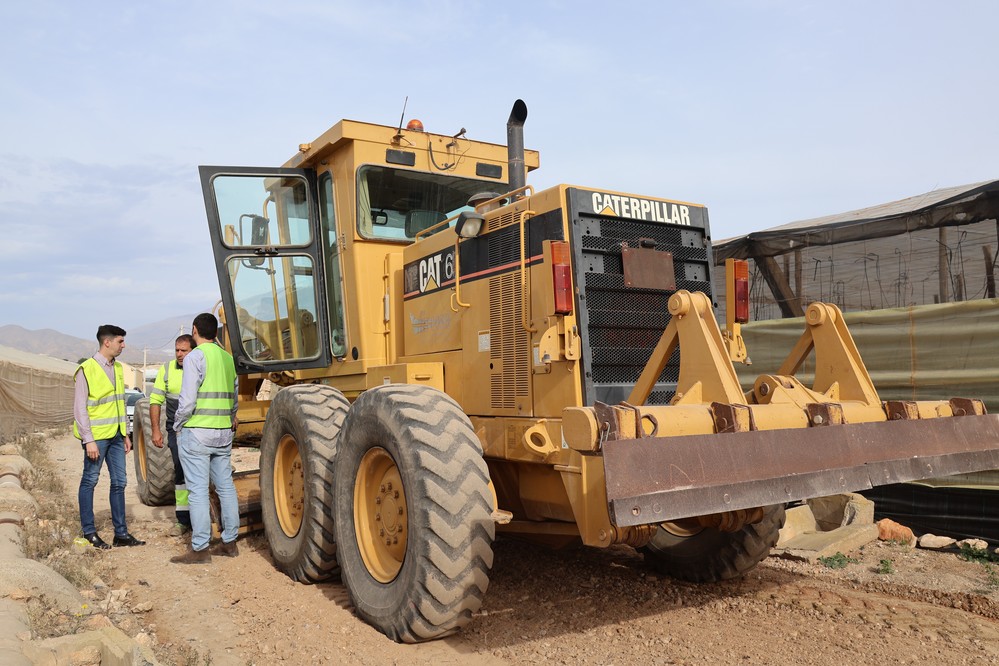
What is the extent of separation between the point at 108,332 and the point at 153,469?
7.22 feet

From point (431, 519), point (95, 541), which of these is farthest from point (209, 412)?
point (431, 519)

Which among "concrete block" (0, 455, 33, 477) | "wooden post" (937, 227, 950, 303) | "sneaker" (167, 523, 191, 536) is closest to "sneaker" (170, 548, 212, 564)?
A: "sneaker" (167, 523, 191, 536)

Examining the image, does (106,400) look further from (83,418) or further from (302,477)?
(302,477)

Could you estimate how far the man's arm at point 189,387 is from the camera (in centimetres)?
595

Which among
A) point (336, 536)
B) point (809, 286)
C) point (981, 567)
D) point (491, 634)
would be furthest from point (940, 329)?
point (336, 536)

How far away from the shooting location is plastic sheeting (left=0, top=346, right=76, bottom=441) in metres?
20.7

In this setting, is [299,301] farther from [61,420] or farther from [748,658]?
[61,420]

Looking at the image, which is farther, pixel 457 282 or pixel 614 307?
pixel 457 282

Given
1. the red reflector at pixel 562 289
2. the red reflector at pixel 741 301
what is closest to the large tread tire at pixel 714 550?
the red reflector at pixel 741 301

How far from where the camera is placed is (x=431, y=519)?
12.8 ft

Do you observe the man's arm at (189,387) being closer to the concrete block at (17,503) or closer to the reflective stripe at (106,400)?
the reflective stripe at (106,400)

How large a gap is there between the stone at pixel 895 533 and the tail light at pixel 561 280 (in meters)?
4.21

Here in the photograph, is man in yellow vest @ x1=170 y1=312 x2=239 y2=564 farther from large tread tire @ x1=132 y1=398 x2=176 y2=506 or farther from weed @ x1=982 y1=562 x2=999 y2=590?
weed @ x1=982 y1=562 x2=999 y2=590

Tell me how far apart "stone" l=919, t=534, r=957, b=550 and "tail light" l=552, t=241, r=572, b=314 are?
4.43 m
